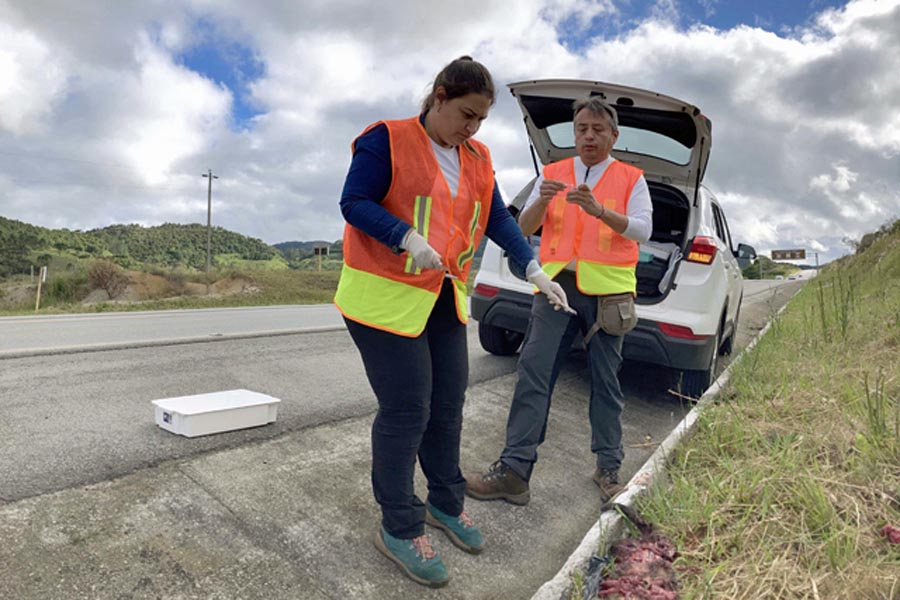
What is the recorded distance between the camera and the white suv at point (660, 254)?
4.11 meters

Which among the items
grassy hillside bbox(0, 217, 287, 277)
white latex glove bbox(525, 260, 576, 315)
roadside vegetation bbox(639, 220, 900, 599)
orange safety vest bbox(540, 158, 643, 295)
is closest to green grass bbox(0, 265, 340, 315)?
grassy hillside bbox(0, 217, 287, 277)

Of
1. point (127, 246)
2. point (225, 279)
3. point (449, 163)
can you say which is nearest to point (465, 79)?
point (449, 163)

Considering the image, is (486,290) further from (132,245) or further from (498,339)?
(132,245)

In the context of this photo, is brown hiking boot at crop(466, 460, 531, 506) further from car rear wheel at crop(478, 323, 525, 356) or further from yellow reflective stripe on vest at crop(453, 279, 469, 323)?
car rear wheel at crop(478, 323, 525, 356)

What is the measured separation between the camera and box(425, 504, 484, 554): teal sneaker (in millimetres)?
2484

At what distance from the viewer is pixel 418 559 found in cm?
223

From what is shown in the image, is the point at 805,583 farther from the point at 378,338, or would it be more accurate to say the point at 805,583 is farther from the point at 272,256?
the point at 272,256

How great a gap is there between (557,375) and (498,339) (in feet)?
9.09

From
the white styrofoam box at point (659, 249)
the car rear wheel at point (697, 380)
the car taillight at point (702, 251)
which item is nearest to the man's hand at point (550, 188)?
the car taillight at point (702, 251)

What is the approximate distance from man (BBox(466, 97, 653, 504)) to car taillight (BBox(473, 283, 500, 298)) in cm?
167

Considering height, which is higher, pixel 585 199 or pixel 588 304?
pixel 585 199

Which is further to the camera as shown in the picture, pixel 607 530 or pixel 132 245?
pixel 132 245

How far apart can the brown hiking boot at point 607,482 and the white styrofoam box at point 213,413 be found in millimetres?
1858

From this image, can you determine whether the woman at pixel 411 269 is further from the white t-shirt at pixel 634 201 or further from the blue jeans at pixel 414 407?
the white t-shirt at pixel 634 201
